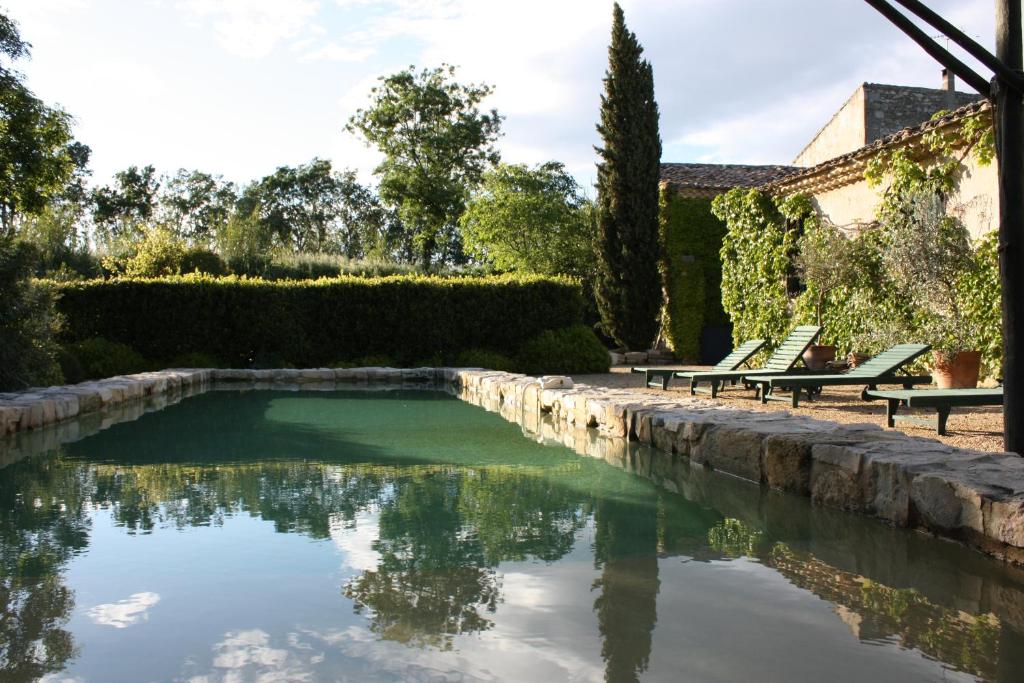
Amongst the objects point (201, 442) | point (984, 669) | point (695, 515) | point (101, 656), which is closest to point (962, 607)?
point (984, 669)

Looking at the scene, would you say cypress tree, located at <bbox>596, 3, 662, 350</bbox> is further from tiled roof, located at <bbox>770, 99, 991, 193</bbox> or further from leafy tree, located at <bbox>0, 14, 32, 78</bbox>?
leafy tree, located at <bbox>0, 14, 32, 78</bbox>

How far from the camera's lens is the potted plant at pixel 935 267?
10453 millimetres

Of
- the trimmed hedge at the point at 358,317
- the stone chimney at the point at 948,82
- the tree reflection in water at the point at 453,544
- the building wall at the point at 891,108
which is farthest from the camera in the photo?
the stone chimney at the point at 948,82

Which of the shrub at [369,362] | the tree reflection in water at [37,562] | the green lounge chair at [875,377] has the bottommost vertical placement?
the tree reflection in water at [37,562]

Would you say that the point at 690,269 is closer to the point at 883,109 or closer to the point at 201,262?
the point at 883,109

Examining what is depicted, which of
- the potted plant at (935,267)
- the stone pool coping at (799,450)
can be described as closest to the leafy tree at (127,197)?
the stone pool coping at (799,450)

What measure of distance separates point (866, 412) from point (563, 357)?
26.1 ft

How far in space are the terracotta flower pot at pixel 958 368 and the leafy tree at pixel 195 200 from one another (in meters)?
47.5

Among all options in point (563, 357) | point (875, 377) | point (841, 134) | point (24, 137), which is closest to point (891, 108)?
point (841, 134)

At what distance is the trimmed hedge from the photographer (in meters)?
16.4

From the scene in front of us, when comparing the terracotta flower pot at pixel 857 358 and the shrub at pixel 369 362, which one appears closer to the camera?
the terracotta flower pot at pixel 857 358

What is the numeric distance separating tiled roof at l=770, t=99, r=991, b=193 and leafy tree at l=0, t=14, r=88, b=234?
38.6ft

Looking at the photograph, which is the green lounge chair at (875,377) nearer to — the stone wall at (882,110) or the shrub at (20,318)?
the shrub at (20,318)

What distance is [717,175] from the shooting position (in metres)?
21.1
